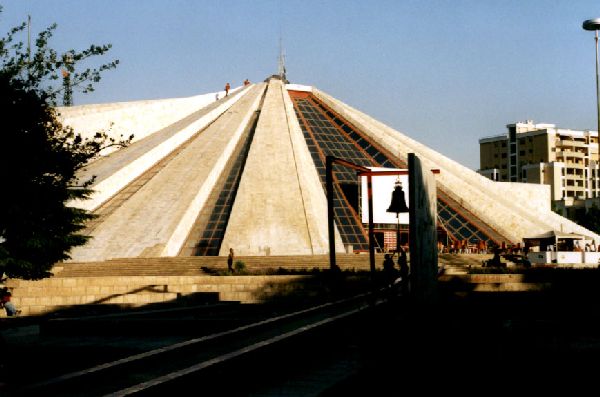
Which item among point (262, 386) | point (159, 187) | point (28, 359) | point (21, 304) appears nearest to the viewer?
point (262, 386)

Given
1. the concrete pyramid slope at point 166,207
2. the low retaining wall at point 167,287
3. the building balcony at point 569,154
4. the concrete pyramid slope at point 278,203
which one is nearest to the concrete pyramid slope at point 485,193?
the concrete pyramid slope at point 278,203

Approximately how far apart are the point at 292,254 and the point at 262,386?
81.8ft

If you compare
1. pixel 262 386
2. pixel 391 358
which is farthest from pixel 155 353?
pixel 391 358

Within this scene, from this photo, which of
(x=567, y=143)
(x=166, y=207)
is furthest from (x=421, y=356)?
(x=567, y=143)

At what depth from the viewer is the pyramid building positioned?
34344mm

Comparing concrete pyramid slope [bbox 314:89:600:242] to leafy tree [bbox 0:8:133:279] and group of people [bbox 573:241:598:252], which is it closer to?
group of people [bbox 573:241:598:252]

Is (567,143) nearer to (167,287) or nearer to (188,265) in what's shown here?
(188,265)

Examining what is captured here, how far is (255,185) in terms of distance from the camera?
126ft

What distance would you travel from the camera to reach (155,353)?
8859 millimetres

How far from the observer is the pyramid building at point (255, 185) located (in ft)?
113

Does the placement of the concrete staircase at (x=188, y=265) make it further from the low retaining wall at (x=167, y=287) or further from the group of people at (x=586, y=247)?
the group of people at (x=586, y=247)

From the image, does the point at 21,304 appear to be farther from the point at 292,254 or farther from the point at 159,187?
the point at 159,187

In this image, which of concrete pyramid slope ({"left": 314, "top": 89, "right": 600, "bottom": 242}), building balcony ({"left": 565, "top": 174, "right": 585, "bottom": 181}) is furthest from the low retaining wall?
building balcony ({"left": 565, "top": 174, "right": 585, "bottom": 181})

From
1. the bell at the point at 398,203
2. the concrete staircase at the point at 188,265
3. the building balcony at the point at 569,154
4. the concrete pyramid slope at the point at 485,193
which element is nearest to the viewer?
the bell at the point at 398,203
